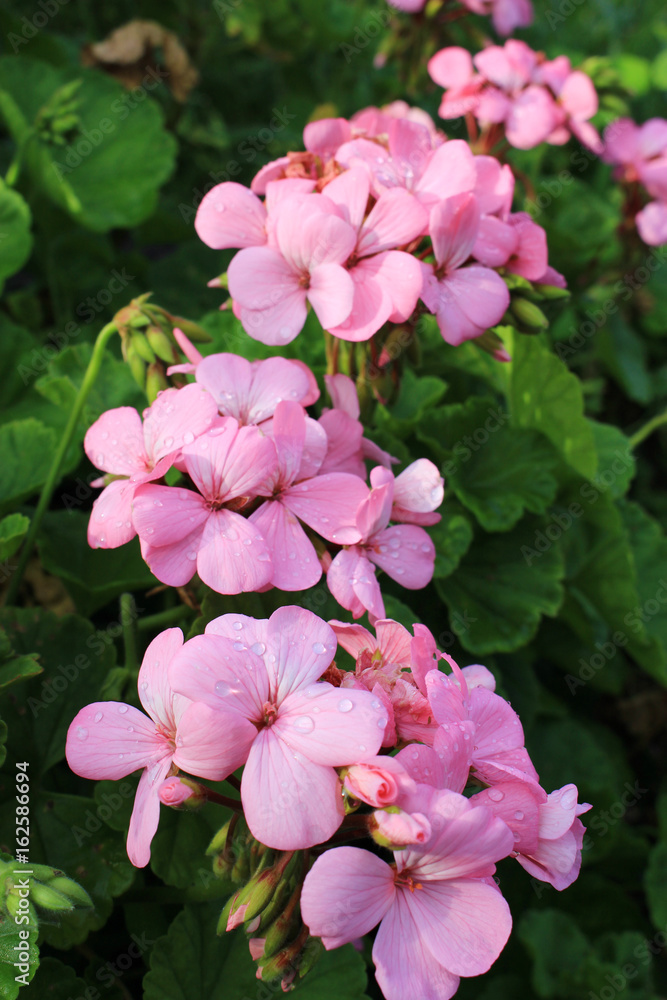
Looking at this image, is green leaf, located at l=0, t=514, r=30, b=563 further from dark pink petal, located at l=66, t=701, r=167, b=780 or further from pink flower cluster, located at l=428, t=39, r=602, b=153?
pink flower cluster, located at l=428, t=39, r=602, b=153

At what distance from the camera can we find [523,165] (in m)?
2.32

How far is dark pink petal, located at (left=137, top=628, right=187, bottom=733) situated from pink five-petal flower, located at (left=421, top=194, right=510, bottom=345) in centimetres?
42

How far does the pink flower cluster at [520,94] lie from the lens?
1.46m

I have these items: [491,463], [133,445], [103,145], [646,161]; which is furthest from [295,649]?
[646,161]

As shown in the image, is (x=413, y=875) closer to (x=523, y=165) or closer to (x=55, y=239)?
(x=55, y=239)

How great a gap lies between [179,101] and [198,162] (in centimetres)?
19

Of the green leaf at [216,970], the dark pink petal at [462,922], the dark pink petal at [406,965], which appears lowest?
the green leaf at [216,970]

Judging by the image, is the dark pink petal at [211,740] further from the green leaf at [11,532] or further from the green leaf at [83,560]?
the green leaf at [83,560]

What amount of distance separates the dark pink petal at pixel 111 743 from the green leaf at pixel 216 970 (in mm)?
329

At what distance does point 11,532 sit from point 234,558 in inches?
14.5

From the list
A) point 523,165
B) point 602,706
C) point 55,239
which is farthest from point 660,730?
point 55,239

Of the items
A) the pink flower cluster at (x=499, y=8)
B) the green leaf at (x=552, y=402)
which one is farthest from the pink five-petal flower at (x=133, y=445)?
the pink flower cluster at (x=499, y=8)

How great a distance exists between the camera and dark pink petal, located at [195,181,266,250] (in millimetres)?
862

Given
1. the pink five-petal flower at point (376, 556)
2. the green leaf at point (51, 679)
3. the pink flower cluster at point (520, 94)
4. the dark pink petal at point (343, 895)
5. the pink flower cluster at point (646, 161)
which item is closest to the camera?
the dark pink petal at point (343, 895)
